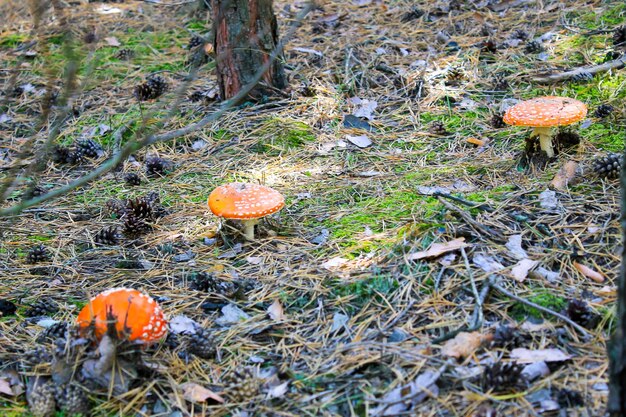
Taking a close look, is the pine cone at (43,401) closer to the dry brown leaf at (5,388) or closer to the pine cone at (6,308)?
Result: the dry brown leaf at (5,388)

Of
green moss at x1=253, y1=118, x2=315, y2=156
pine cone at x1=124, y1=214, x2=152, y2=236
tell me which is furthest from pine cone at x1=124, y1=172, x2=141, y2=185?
green moss at x1=253, y1=118, x2=315, y2=156

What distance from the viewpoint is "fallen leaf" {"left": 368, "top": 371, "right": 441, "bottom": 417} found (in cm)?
257

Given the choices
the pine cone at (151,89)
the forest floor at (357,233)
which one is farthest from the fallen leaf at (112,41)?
the pine cone at (151,89)

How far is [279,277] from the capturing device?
357 cm

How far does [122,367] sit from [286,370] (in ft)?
2.38

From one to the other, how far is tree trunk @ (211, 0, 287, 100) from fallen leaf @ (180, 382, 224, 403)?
10.3ft

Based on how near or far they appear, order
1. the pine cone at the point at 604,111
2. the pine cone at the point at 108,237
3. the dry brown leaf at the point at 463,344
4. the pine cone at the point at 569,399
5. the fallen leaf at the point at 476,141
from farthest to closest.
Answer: the fallen leaf at the point at 476,141 < the pine cone at the point at 604,111 < the pine cone at the point at 108,237 < the dry brown leaf at the point at 463,344 < the pine cone at the point at 569,399

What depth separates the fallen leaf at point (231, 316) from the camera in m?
3.28

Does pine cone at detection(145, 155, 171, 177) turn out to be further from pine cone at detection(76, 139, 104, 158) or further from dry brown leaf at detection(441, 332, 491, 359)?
dry brown leaf at detection(441, 332, 491, 359)

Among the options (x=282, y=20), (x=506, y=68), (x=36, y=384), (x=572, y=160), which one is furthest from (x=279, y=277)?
(x=282, y=20)

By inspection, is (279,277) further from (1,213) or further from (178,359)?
(1,213)

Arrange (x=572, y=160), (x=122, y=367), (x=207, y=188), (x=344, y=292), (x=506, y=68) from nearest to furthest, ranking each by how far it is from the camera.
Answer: (x=122, y=367) < (x=344, y=292) < (x=572, y=160) < (x=207, y=188) < (x=506, y=68)

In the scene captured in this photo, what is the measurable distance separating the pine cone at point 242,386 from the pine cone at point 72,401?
23.5 inches

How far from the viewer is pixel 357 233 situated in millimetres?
Result: 3828
